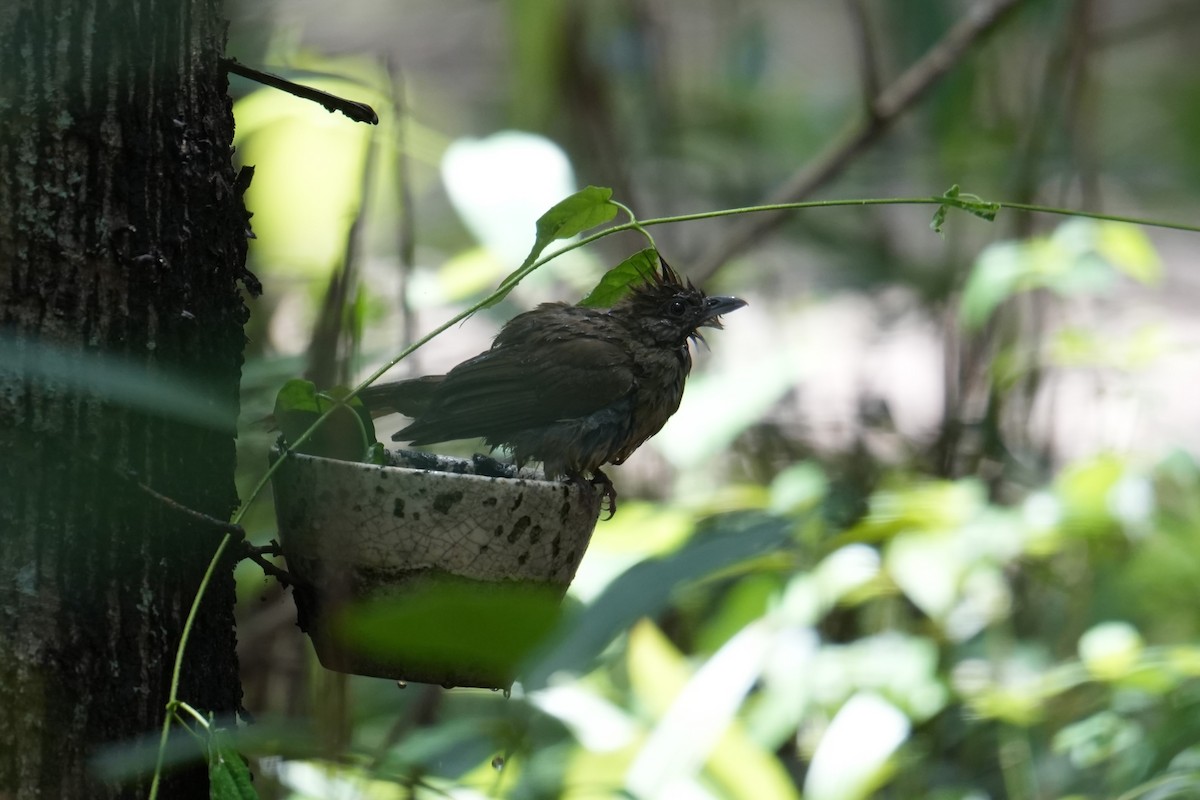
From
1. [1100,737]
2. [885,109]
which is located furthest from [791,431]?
[1100,737]

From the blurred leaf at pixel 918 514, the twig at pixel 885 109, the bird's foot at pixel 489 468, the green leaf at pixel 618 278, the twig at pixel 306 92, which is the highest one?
the twig at pixel 885 109

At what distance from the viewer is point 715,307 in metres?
2.67

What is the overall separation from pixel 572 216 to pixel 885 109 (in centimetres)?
285

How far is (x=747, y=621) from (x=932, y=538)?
0.53 meters

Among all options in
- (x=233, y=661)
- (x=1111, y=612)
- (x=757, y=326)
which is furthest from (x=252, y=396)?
(x=757, y=326)

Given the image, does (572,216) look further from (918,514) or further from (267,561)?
(918,514)

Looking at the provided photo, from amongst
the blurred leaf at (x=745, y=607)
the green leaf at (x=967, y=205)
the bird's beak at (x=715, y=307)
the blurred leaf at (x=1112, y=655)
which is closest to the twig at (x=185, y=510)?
the green leaf at (x=967, y=205)

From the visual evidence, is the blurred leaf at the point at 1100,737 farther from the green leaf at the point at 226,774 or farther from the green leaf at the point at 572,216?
the green leaf at the point at 226,774

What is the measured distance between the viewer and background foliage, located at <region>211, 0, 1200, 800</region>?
281 centimetres

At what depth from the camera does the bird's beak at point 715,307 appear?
2.65m

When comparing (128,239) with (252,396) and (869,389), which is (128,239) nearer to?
(252,396)

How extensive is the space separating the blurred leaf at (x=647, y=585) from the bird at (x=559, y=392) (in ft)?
1.78

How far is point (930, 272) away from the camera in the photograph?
17.9 ft

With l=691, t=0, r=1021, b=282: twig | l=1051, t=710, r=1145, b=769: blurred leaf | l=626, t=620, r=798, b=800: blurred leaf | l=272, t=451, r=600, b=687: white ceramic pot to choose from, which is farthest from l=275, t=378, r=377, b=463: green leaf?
l=691, t=0, r=1021, b=282: twig
